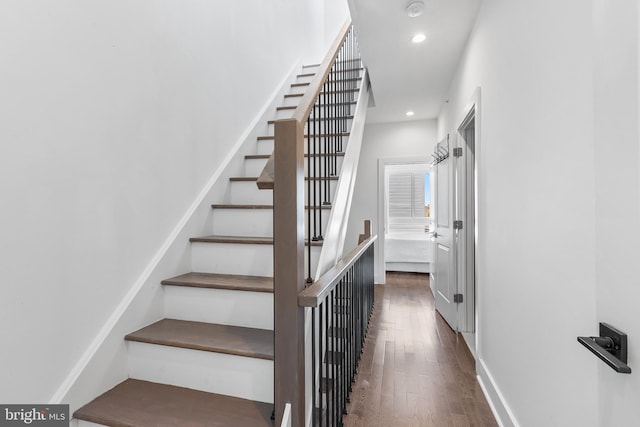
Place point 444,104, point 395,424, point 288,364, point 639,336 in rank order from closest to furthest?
point 639,336 → point 288,364 → point 395,424 → point 444,104

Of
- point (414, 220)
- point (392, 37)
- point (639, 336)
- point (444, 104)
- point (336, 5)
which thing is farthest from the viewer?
point (414, 220)

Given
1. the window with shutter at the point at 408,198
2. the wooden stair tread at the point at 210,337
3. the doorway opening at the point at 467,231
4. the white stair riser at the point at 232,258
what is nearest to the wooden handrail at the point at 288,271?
the wooden stair tread at the point at 210,337

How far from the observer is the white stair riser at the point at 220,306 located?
162 centimetres

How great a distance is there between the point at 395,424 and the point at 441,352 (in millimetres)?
1084

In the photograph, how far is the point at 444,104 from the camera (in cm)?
400

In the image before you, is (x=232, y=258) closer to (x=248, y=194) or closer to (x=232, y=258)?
(x=232, y=258)

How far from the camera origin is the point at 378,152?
5.09 m

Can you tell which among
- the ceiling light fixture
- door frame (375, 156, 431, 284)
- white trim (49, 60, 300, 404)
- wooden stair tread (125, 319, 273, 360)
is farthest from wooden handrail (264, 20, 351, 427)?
door frame (375, 156, 431, 284)

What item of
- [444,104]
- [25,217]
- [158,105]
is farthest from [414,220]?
[25,217]

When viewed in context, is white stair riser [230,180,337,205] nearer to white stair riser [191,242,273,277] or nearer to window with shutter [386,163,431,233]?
white stair riser [191,242,273,277]

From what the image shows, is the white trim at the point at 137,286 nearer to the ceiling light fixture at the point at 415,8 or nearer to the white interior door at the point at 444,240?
the ceiling light fixture at the point at 415,8

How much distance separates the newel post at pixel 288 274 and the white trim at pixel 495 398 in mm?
1197

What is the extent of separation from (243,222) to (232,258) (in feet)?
1.20

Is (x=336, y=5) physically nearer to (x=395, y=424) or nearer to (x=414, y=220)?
(x=414, y=220)
